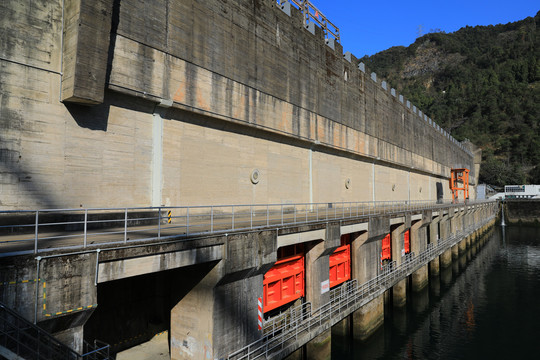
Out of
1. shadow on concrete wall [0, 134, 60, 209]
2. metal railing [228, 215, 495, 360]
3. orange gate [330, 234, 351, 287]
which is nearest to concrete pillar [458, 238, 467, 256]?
metal railing [228, 215, 495, 360]

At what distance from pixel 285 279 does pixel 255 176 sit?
5844 millimetres

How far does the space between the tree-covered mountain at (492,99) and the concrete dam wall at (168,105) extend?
104 metres

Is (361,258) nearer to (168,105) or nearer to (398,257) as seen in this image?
(398,257)

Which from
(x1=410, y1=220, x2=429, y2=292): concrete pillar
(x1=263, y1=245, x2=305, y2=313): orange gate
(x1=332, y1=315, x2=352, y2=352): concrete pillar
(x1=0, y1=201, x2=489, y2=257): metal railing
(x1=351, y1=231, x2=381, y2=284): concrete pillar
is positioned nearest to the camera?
(x1=0, y1=201, x2=489, y2=257): metal railing

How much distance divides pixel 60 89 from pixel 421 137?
43059mm

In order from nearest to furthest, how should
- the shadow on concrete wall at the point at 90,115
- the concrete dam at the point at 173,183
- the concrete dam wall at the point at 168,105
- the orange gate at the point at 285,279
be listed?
the concrete dam at the point at 173,183
the concrete dam wall at the point at 168,105
the shadow on concrete wall at the point at 90,115
the orange gate at the point at 285,279

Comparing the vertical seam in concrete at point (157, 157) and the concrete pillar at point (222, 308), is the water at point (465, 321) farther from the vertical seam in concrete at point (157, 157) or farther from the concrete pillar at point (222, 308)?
the vertical seam in concrete at point (157, 157)

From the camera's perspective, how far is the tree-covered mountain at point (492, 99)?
107 m

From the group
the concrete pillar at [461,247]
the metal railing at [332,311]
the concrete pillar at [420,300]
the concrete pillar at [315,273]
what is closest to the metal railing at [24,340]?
the metal railing at [332,311]

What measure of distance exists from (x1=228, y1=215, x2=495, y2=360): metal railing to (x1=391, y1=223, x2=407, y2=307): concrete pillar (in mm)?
704

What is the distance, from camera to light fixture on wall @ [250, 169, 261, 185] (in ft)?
59.1

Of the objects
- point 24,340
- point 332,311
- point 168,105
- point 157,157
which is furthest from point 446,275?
point 24,340

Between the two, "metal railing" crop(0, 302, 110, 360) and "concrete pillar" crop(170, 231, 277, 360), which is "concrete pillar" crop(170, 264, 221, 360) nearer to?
"concrete pillar" crop(170, 231, 277, 360)

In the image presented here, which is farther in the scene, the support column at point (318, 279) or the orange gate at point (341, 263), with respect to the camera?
the orange gate at point (341, 263)
